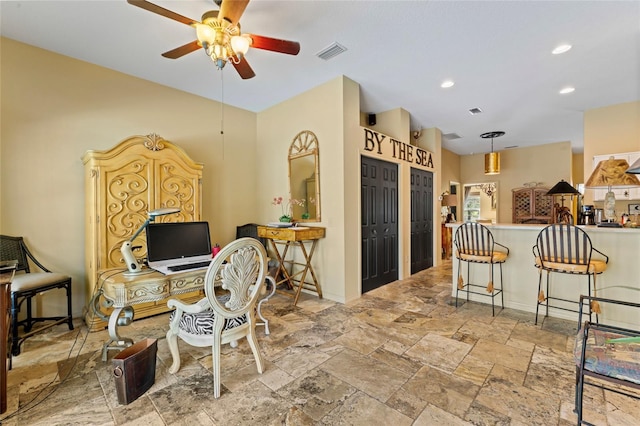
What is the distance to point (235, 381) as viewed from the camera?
2111mm

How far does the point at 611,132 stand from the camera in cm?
485

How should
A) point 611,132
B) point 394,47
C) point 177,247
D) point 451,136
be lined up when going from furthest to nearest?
1. point 451,136
2. point 611,132
3. point 394,47
4. point 177,247

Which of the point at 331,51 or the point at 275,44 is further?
the point at 331,51

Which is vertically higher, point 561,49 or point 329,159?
point 561,49

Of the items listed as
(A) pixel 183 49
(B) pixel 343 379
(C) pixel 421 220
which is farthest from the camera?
(C) pixel 421 220

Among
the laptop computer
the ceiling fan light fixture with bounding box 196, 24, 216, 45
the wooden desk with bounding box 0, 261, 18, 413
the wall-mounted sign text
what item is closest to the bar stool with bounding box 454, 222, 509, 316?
the wall-mounted sign text

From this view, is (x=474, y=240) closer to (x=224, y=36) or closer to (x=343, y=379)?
(x=343, y=379)

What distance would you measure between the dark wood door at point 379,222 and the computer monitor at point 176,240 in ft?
7.70

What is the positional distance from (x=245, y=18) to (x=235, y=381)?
3.26m

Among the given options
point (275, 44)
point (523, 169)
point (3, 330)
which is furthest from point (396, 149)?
point (523, 169)

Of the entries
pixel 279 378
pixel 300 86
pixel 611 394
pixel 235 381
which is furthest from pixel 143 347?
pixel 300 86

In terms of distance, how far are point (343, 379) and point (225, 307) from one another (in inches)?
42.2

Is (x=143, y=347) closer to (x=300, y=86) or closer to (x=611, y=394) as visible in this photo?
(x=611, y=394)

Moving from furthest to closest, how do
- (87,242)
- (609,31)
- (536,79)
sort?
(536,79)
(87,242)
(609,31)
